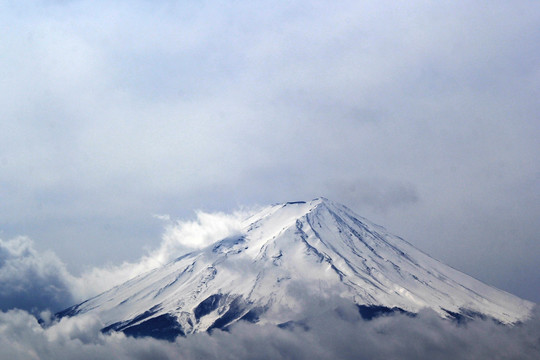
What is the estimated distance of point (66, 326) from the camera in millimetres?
196875

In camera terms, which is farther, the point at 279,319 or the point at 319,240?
the point at 319,240

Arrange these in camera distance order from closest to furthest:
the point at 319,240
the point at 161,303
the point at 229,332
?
the point at 229,332 < the point at 161,303 < the point at 319,240

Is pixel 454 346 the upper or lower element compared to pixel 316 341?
lower

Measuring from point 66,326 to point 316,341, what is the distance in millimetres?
75963

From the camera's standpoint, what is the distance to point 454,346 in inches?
6964

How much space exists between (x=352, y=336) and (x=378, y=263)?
1045 inches

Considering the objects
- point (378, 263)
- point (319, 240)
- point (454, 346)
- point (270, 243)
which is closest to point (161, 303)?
point (270, 243)

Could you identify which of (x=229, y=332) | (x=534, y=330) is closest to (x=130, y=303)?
(x=229, y=332)

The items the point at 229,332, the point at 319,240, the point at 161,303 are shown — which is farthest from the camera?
the point at 319,240

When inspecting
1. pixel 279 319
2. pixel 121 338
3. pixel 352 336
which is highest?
pixel 121 338

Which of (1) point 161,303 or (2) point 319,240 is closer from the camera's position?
(1) point 161,303

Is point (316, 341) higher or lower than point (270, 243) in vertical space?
lower

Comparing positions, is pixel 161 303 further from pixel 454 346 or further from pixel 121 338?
pixel 454 346

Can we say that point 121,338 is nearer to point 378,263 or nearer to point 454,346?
point 378,263
